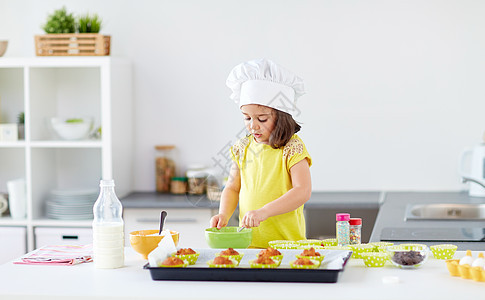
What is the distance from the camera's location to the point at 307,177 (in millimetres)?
2557

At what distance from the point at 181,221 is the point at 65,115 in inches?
41.7

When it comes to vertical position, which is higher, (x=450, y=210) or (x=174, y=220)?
Answer: (x=450, y=210)

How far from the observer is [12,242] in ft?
12.6

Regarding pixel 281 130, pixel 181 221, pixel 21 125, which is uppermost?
pixel 281 130

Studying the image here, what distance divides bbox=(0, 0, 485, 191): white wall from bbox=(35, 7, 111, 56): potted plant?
34 centimetres

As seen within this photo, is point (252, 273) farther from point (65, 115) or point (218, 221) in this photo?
point (65, 115)

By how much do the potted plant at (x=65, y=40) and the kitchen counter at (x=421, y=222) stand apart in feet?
5.67

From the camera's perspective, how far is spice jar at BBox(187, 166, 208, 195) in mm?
3916

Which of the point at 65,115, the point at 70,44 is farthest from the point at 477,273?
the point at 65,115

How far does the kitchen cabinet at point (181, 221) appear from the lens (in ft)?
12.0

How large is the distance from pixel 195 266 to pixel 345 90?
2.41 meters

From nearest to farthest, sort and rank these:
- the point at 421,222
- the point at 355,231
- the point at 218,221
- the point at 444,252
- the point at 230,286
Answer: the point at 230,286 → the point at 444,252 → the point at 355,231 → the point at 218,221 → the point at 421,222

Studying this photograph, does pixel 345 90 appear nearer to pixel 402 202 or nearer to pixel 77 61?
pixel 402 202

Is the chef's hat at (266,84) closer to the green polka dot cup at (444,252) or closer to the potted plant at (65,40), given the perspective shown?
the green polka dot cup at (444,252)
